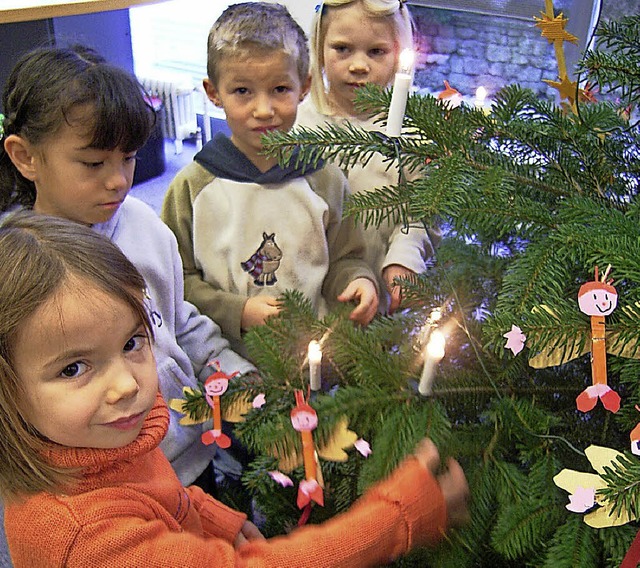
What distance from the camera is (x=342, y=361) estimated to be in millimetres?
809

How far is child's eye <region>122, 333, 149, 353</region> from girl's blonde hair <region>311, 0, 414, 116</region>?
819mm

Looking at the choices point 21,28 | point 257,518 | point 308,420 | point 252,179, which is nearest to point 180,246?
point 252,179

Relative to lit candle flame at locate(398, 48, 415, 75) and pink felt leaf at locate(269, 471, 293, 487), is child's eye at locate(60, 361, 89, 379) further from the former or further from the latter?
lit candle flame at locate(398, 48, 415, 75)

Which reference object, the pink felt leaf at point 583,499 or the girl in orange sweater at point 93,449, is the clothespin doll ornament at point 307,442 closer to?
the girl in orange sweater at point 93,449

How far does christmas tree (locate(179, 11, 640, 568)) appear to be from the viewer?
614 millimetres

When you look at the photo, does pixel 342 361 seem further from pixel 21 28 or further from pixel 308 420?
pixel 21 28

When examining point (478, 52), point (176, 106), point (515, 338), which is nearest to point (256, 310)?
point (515, 338)

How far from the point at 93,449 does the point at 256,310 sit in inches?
19.8

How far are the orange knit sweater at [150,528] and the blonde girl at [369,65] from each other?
604mm

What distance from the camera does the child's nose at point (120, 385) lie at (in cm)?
68

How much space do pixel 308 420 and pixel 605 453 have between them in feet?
0.99

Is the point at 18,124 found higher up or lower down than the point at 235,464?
higher up

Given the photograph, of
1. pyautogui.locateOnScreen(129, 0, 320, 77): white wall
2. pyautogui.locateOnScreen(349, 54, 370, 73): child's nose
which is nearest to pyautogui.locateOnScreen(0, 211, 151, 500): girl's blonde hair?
pyautogui.locateOnScreen(349, 54, 370, 73): child's nose

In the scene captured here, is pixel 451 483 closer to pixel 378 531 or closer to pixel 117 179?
pixel 378 531
